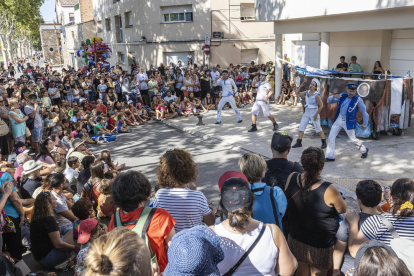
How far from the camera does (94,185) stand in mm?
5430

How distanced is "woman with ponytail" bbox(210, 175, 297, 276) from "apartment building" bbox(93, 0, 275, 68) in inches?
690

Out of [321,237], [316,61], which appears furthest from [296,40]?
[321,237]

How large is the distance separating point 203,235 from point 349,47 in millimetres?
13519

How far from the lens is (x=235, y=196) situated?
238 centimetres

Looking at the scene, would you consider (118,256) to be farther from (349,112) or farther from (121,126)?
(121,126)

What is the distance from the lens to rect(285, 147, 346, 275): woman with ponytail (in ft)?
10.3

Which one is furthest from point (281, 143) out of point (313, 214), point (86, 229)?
point (86, 229)

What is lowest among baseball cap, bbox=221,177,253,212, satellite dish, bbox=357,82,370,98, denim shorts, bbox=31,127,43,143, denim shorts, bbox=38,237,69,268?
denim shorts, bbox=38,237,69,268

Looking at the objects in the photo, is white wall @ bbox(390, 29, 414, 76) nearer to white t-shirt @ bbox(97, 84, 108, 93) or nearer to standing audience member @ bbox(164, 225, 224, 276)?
white t-shirt @ bbox(97, 84, 108, 93)

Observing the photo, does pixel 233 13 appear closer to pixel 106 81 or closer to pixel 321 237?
pixel 106 81

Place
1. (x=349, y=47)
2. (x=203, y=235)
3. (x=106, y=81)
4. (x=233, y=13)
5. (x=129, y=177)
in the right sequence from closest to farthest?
(x=203, y=235) → (x=129, y=177) → (x=349, y=47) → (x=106, y=81) → (x=233, y=13)

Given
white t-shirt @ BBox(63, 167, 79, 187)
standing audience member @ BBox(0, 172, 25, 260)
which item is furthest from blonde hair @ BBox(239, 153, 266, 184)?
white t-shirt @ BBox(63, 167, 79, 187)

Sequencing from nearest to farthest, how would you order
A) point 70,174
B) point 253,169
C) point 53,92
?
point 253,169, point 70,174, point 53,92

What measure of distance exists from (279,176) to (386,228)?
1162 millimetres
